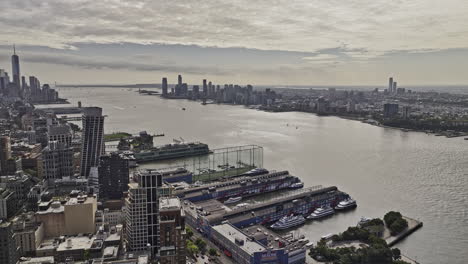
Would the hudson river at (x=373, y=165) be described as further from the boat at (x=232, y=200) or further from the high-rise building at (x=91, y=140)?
the high-rise building at (x=91, y=140)

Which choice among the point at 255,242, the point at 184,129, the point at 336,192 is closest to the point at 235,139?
the point at 184,129

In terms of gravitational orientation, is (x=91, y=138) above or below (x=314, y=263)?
above

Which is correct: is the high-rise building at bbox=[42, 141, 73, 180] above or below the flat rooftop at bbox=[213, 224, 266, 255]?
above

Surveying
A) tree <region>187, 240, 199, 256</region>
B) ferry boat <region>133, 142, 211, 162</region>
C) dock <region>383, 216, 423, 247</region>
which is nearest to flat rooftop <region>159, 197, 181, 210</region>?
tree <region>187, 240, 199, 256</region>

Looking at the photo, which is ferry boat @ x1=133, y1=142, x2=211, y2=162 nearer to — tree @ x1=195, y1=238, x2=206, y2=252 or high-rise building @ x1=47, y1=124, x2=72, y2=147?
high-rise building @ x1=47, y1=124, x2=72, y2=147

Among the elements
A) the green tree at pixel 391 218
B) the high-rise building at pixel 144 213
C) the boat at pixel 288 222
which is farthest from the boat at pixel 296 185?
the high-rise building at pixel 144 213

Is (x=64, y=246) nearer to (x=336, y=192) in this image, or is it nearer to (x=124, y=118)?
(x=336, y=192)

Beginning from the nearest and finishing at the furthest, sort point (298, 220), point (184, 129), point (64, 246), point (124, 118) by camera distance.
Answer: point (64, 246), point (298, 220), point (184, 129), point (124, 118)
